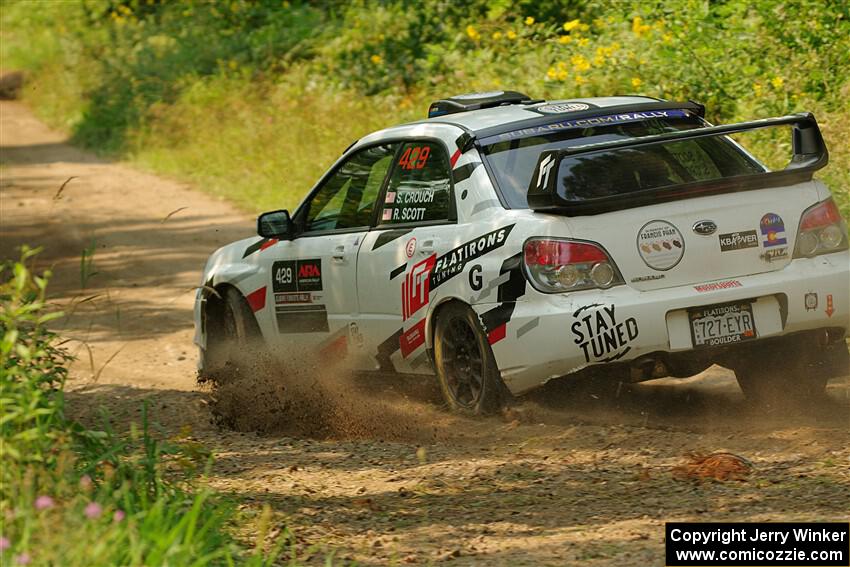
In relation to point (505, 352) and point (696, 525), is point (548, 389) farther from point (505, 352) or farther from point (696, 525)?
point (696, 525)

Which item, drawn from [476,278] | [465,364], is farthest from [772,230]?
[465,364]

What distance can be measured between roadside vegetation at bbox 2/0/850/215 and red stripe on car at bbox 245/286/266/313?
13.2 ft

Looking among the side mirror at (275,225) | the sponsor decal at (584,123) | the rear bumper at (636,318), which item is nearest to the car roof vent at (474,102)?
the sponsor decal at (584,123)

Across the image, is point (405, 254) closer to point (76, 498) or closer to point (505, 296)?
point (505, 296)

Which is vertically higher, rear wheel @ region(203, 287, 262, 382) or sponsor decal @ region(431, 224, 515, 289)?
sponsor decal @ region(431, 224, 515, 289)

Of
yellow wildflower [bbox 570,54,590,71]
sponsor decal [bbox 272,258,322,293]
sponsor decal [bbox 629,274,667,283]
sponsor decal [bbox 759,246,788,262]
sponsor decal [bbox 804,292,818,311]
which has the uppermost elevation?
yellow wildflower [bbox 570,54,590,71]

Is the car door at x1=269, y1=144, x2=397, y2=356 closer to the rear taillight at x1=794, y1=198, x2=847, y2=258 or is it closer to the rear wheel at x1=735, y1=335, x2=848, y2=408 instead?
the rear wheel at x1=735, y1=335, x2=848, y2=408

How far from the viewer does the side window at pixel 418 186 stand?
7441mm

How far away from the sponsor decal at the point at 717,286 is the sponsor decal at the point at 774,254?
202mm

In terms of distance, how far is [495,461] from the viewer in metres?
6.44

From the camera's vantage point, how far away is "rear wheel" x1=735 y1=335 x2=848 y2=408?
22.8ft

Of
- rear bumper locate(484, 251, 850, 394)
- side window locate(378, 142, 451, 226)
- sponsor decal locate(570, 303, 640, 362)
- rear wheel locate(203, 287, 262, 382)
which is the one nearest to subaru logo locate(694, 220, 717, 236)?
rear bumper locate(484, 251, 850, 394)

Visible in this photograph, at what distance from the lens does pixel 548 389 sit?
269 inches

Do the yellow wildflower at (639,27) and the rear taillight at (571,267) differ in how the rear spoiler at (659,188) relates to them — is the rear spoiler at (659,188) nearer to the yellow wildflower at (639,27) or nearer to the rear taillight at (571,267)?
the rear taillight at (571,267)
